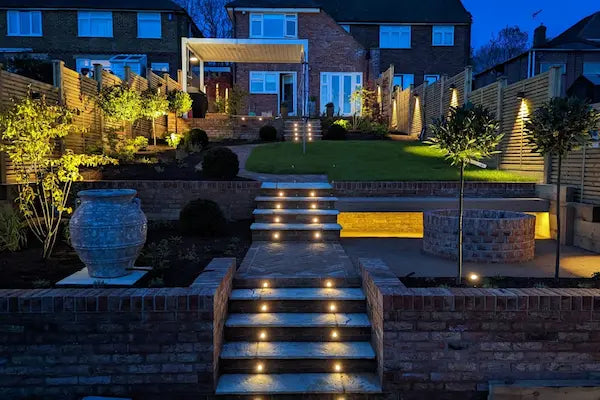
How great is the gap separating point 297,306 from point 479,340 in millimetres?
1793

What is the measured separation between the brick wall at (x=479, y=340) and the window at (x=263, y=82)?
2154 centimetres

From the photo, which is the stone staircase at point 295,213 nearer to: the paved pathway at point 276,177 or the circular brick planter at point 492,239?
the paved pathway at point 276,177

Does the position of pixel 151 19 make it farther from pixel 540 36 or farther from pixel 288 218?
pixel 540 36

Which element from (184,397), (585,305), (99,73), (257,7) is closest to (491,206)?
(585,305)

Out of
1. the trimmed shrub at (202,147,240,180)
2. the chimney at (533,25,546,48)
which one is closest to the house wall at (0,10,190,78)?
the trimmed shrub at (202,147,240,180)

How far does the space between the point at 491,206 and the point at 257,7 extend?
1912 centimetres

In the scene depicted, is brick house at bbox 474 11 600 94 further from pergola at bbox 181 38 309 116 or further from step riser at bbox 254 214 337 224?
step riser at bbox 254 214 337 224

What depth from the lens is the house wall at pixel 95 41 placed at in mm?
24759

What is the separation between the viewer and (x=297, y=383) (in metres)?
3.99

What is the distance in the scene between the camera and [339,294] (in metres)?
4.92

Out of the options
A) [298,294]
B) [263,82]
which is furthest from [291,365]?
[263,82]

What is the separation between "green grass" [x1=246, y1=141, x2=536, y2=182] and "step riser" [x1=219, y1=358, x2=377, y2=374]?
575 centimetres

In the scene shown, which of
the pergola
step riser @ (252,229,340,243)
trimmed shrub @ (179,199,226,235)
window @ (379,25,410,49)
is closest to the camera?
trimmed shrub @ (179,199,226,235)

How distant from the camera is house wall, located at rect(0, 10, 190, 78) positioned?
2476 centimetres
